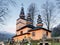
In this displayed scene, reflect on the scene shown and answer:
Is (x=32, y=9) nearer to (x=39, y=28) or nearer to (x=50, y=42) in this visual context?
(x=39, y=28)

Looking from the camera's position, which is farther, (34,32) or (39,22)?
(34,32)

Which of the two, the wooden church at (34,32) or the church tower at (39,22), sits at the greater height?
the church tower at (39,22)

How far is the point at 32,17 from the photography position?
47.3 m

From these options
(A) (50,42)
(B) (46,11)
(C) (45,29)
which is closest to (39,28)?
(C) (45,29)

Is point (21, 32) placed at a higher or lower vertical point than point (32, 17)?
lower

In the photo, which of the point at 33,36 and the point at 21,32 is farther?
the point at 21,32

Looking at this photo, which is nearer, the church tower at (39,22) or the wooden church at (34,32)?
the church tower at (39,22)

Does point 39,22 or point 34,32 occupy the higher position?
point 39,22

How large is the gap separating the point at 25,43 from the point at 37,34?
15.1 metres

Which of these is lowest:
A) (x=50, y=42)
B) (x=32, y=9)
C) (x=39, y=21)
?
(x=50, y=42)

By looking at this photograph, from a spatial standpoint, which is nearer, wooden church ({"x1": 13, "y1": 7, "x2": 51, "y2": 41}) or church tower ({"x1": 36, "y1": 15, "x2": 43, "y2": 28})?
church tower ({"x1": 36, "y1": 15, "x2": 43, "y2": 28})

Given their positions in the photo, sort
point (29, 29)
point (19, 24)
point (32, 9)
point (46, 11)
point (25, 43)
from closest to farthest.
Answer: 1. point (25, 43)
2. point (46, 11)
3. point (32, 9)
4. point (29, 29)
5. point (19, 24)

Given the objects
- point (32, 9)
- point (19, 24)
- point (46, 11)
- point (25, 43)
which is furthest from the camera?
point (19, 24)

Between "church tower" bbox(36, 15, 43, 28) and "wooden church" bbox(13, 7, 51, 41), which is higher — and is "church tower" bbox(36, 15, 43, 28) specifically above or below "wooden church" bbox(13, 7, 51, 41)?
above
